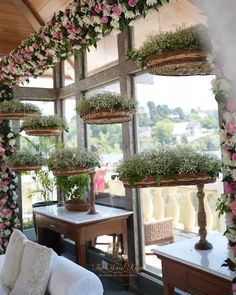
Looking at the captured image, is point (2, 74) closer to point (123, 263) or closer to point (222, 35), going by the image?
point (123, 263)

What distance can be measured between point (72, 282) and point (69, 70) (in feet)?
12.1

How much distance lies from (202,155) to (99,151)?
2502mm

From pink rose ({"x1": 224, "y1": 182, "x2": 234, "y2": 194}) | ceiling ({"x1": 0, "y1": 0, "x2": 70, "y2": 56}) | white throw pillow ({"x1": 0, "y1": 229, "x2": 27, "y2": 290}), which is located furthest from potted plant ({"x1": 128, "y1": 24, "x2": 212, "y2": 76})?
ceiling ({"x1": 0, "y1": 0, "x2": 70, "y2": 56})

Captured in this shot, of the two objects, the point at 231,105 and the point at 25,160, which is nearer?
the point at 231,105

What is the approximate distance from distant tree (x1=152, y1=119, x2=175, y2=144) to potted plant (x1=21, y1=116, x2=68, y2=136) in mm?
1092

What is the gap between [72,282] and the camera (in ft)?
7.40

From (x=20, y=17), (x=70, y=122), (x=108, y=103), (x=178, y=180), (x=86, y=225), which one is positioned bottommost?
(x=86, y=225)

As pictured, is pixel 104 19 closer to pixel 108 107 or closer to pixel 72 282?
pixel 108 107

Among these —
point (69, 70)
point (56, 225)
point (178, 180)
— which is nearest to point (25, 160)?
point (56, 225)

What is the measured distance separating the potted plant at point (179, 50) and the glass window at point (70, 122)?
3.31 metres

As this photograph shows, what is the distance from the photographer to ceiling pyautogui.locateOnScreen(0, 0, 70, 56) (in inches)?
181

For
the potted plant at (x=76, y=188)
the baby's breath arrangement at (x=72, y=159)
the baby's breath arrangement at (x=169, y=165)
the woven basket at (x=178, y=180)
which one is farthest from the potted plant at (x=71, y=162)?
the woven basket at (x=178, y=180)

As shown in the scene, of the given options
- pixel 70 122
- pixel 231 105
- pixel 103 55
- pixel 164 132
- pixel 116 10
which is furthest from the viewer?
pixel 70 122

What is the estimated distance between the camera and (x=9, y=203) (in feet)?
15.8
